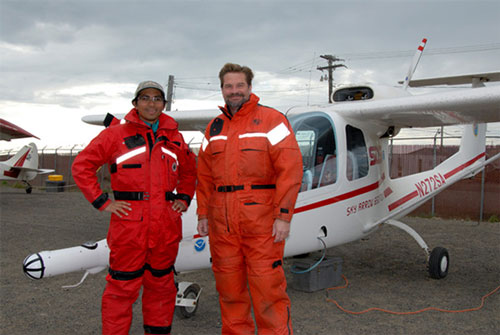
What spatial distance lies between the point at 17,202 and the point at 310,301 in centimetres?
1397

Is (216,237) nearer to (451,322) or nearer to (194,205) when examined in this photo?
(194,205)

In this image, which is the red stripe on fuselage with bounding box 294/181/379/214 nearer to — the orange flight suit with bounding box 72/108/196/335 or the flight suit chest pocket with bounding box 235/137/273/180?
the flight suit chest pocket with bounding box 235/137/273/180

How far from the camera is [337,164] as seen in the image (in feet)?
16.3

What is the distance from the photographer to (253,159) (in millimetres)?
2877

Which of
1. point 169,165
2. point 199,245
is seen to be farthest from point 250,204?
point 199,245

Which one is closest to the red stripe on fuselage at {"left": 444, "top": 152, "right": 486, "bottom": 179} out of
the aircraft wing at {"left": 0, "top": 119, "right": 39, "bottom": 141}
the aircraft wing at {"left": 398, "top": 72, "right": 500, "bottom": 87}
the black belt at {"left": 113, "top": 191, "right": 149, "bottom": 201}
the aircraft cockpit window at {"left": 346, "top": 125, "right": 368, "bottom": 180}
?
the aircraft wing at {"left": 398, "top": 72, "right": 500, "bottom": 87}

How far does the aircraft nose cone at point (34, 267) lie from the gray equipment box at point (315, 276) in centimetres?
288

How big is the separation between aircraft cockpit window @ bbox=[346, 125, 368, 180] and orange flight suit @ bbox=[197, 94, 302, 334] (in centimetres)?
244

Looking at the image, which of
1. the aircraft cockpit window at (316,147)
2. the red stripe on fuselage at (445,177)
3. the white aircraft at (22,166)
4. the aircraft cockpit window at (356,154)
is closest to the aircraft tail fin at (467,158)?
the red stripe on fuselage at (445,177)

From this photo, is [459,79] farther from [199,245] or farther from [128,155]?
[128,155]

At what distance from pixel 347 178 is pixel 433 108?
4.43ft

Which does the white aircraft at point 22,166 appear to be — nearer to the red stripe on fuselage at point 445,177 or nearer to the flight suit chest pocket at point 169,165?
the red stripe on fuselage at point 445,177

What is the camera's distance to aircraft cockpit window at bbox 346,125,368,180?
5219mm

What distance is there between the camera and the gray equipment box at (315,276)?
16.6ft
